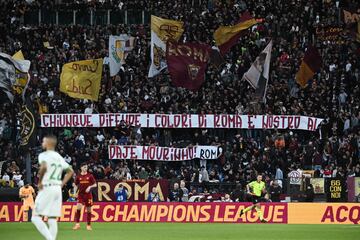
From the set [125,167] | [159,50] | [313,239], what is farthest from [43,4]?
[313,239]

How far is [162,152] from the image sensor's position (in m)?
48.9

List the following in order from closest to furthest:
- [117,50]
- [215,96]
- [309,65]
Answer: [309,65] < [215,96] < [117,50]

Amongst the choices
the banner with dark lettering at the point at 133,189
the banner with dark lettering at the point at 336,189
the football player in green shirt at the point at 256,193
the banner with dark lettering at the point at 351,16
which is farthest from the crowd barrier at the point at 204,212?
the banner with dark lettering at the point at 351,16

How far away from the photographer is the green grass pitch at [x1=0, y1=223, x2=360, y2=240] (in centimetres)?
2916

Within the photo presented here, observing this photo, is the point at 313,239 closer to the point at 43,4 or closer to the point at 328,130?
the point at 328,130

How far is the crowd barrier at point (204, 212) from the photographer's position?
131ft

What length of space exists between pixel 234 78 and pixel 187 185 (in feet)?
31.3

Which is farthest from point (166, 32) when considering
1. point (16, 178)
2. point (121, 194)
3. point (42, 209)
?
point (42, 209)

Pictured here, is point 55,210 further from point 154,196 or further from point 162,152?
point 162,152

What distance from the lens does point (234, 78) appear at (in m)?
53.2

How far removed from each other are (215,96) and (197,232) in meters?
20.7

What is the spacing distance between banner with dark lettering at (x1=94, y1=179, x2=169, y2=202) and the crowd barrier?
12.2ft

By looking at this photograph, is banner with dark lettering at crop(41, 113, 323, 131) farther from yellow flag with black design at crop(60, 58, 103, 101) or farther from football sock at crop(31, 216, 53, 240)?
football sock at crop(31, 216, 53, 240)

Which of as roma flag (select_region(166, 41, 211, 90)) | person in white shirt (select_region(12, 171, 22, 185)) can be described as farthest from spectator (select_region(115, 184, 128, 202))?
as roma flag (select_region(166, 41, 211, 90))
